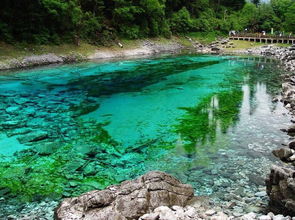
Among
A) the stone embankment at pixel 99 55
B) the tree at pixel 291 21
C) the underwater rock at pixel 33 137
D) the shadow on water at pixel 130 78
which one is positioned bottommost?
the underwater rock at pixel 33 137

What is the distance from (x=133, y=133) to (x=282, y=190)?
25.6 ft

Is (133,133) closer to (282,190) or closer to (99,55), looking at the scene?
(282,190)

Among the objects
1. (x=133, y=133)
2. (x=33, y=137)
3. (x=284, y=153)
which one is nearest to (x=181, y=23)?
(x=133, y=133)

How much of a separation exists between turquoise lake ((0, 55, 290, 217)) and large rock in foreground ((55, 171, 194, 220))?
116cm

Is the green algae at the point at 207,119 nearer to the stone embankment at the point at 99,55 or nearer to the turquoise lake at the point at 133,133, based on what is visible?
the turquoise lake at the point at 133,133

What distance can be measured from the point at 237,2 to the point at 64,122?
84.3 m

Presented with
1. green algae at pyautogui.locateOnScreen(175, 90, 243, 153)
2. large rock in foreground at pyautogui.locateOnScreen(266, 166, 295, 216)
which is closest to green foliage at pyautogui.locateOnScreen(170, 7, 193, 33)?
green algae at pyautogui.locateOnScreen(175, 90, 243, 153)

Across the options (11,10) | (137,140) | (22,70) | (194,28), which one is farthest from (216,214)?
(194,28)

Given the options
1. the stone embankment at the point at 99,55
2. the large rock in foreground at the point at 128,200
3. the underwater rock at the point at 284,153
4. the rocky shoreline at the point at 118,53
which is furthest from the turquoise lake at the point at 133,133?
the rocky shoreline at the point at 118,53

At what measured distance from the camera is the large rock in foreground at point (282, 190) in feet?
22.5

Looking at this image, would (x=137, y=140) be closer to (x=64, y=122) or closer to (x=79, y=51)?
(x=64, y=122)

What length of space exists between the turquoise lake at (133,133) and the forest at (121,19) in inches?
435

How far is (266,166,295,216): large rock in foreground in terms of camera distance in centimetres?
687

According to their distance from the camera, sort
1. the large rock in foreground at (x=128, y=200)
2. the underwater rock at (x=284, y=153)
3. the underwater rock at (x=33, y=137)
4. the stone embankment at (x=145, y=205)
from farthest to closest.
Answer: the underwater rock at (x=33, y=137)
the underwater rock at (x=284, y=153)
the large rock in foreground at (x=128, y=200)
the stone embankment at (x=145, y=205)
